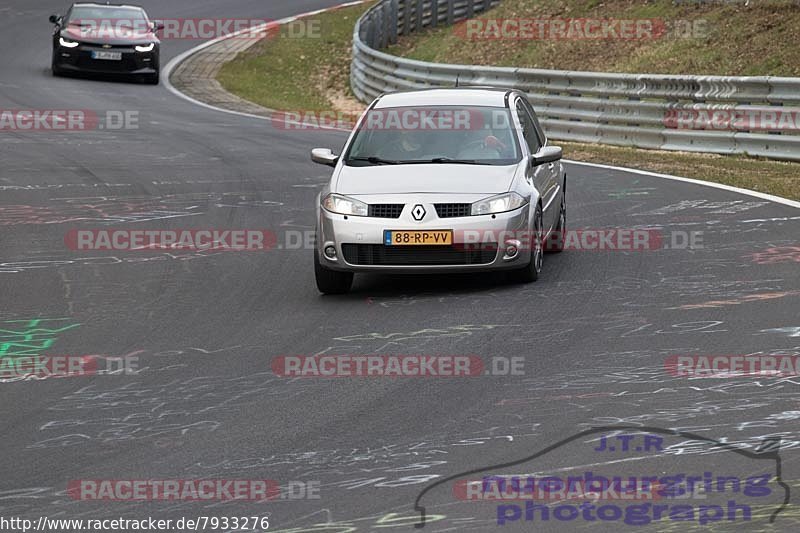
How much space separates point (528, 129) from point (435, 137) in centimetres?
105

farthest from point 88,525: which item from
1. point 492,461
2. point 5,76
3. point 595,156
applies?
point 5,76

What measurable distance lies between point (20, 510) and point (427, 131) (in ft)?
21.8

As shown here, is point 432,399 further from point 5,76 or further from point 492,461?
point 5,76

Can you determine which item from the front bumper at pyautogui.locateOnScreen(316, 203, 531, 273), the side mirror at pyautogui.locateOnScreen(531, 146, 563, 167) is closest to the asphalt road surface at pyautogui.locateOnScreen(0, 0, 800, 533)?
the front bumper at pyautogui.locateOnScreen(316, 203, 531, 273)

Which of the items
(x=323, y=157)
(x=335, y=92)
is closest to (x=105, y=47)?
(x=335, y=92)

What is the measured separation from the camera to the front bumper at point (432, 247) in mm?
11086

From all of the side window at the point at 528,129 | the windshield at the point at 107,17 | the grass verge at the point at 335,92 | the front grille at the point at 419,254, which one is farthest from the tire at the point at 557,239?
the windshield at the point at 107,17

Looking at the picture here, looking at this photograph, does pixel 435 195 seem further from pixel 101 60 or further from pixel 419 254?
pixel 101 60

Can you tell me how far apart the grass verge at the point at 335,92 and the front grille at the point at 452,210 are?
6020 millimetres

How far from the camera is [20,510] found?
247 inches

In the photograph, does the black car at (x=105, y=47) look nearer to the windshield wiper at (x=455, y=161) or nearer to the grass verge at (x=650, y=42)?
the grass verge at (x=650, y=42)

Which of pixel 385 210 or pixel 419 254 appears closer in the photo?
pixel 419 254

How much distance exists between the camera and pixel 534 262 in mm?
11555

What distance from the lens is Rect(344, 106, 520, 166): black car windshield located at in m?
12.0
